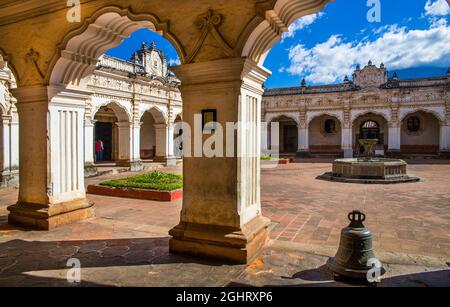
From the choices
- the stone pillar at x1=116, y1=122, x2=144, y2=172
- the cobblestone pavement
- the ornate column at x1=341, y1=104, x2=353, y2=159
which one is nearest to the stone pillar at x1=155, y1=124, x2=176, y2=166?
the stone pillar at x1=116, y1=122, x2=144, y2=172

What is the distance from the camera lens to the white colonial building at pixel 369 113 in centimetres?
2391

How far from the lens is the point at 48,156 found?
5.42 m

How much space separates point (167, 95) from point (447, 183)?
52.7 ft

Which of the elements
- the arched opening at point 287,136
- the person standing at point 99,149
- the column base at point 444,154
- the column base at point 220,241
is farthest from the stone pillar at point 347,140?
the column base at point 220,241

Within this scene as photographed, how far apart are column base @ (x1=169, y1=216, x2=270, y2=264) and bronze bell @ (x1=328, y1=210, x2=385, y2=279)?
1.05 metres

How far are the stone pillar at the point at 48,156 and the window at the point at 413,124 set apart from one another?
28074 millimetres

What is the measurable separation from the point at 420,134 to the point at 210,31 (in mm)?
28010

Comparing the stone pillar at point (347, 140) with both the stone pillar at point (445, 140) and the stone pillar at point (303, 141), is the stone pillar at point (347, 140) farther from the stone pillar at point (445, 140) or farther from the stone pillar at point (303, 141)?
the stone pillar at point (445, 140)

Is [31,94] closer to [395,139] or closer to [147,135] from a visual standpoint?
[147,135]

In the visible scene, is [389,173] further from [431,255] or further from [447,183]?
[431,255]

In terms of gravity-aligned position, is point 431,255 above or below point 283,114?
below

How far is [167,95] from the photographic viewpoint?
67.4 ft

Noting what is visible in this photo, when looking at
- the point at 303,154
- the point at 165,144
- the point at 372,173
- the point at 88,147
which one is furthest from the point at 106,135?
the point at 372,173

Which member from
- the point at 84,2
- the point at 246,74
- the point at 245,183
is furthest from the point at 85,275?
the point at 84,2
